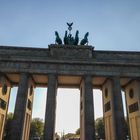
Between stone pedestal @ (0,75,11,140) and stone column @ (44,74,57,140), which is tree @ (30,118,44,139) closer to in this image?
stone pedestal @ (0,75,11,140)

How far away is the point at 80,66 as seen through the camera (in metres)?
30.6

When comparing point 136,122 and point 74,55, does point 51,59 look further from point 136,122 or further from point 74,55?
point 136,122

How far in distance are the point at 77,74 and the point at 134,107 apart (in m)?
12.7

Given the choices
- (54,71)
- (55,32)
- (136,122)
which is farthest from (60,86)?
(136,122)

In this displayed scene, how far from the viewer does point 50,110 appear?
1059 inches

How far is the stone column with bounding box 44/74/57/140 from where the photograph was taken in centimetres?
2547

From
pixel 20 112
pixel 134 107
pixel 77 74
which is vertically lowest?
pixel 20 112

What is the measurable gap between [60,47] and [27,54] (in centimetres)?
610

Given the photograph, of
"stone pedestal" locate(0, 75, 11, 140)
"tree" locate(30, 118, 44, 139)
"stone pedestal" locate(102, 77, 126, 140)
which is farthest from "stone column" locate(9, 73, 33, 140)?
"tree" locate(30, 118, 44, 139)

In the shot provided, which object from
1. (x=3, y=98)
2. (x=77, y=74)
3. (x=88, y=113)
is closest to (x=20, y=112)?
(x=3, y=98)

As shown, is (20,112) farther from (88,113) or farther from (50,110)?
(88,113)

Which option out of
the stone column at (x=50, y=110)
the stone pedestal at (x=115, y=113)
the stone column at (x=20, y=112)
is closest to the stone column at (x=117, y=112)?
the stone pedestal at (x=115, y=113)

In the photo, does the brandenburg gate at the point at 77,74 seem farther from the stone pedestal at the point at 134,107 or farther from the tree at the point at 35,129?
the tree at the point at 35,129

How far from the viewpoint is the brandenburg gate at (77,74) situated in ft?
90.2
